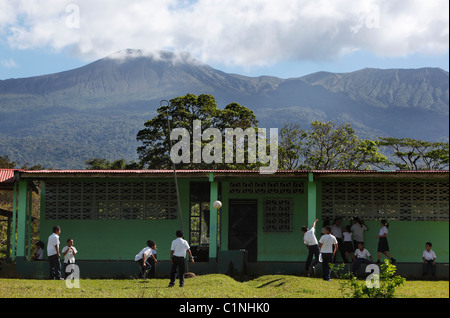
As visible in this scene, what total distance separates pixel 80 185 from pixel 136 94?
131871 millimetres

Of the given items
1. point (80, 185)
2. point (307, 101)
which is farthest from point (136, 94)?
point (80, 185)

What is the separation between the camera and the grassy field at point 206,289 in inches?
384

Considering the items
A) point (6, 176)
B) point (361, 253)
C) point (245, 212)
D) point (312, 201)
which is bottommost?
point (361, 253)

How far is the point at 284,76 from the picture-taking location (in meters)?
182

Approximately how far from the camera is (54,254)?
12883 millimetres

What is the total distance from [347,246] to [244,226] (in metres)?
2.65

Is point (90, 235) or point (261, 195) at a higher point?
point (261, 195)

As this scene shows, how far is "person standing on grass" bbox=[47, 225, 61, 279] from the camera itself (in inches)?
503

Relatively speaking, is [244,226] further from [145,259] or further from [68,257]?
[68,257]

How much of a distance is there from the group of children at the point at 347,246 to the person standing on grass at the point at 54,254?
4.98m

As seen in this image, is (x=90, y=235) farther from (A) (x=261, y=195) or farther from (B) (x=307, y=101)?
(B) (x=307, y=101)

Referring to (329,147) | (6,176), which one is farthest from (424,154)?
(6,176)

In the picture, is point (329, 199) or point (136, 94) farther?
point (136, 94)

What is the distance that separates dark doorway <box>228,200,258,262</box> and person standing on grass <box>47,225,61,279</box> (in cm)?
430
